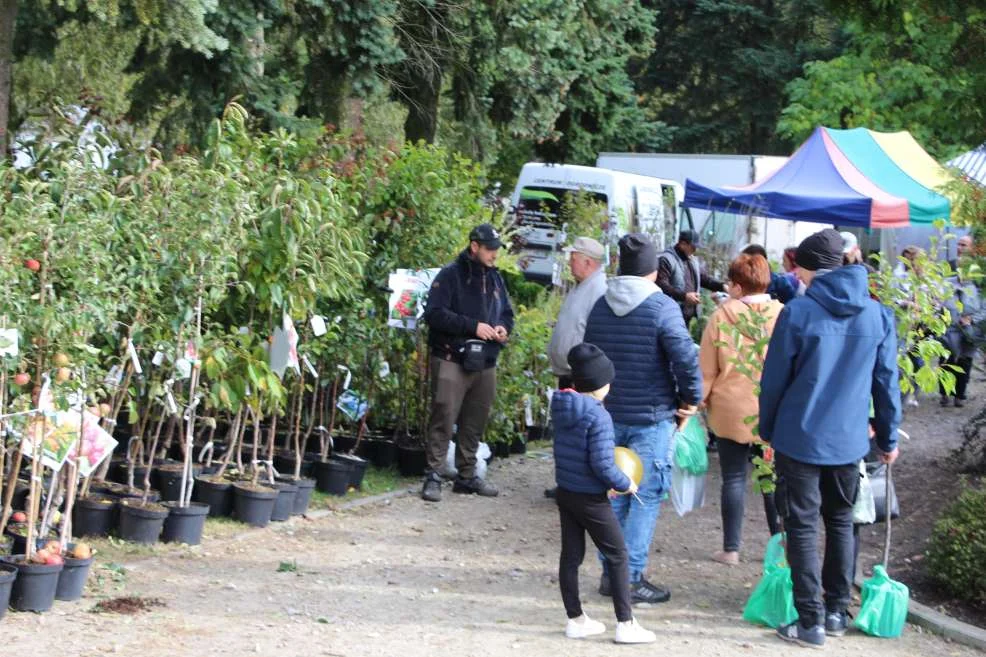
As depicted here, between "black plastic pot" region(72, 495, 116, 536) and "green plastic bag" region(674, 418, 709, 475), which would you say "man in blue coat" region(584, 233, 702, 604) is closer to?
"green plastic bag" region(674, 418, 709, 475)

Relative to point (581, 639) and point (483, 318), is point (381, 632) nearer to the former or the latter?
point (581, 639)

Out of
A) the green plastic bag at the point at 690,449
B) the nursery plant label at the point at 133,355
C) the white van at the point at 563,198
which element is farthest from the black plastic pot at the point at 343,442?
the white van at the point at 563,198

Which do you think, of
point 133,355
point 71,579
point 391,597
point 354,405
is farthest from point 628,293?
point 354,405

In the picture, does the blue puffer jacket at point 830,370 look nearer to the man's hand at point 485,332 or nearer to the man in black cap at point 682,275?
the man's hand at point 485,332

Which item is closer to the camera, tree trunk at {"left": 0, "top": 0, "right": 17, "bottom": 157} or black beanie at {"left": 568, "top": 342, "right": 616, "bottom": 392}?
black beanie at {"left": 568, "top": 342, "right": 616, "bottom": 392}

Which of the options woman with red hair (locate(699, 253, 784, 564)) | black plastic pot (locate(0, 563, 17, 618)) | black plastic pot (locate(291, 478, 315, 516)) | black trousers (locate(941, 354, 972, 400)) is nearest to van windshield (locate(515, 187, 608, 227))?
black trousers (locate(941, 354, 972, 400))

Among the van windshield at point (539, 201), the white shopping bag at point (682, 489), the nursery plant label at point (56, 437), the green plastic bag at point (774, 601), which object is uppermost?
the van windshield at point (539, 201)

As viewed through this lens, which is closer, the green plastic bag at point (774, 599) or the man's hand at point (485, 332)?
the green plastic bag at point (774, 599)

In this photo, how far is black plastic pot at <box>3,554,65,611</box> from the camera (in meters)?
5.80

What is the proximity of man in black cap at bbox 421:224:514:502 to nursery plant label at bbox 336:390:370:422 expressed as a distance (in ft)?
2.40

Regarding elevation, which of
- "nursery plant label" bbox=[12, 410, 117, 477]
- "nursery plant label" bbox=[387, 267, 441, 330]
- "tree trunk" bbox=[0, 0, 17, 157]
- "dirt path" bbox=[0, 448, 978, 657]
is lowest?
"dirt path" bbox=[0, 448, 978, 657]

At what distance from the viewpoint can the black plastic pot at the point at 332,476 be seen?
353 inches

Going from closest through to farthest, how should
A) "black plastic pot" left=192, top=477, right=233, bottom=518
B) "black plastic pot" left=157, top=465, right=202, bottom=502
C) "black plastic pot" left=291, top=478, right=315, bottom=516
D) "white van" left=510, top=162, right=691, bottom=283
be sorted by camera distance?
"black plastic pot" left=157, top=465, right=202, bottom=502 → "black plastic pot" left=192, top=477, right=233, bottom=518 → "black plastic pot" left=291, top=478, right=315, bottom=516 → "white van" left=510, top=162, right=691, bottom=283

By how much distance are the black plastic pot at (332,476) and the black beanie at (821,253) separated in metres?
4.05
